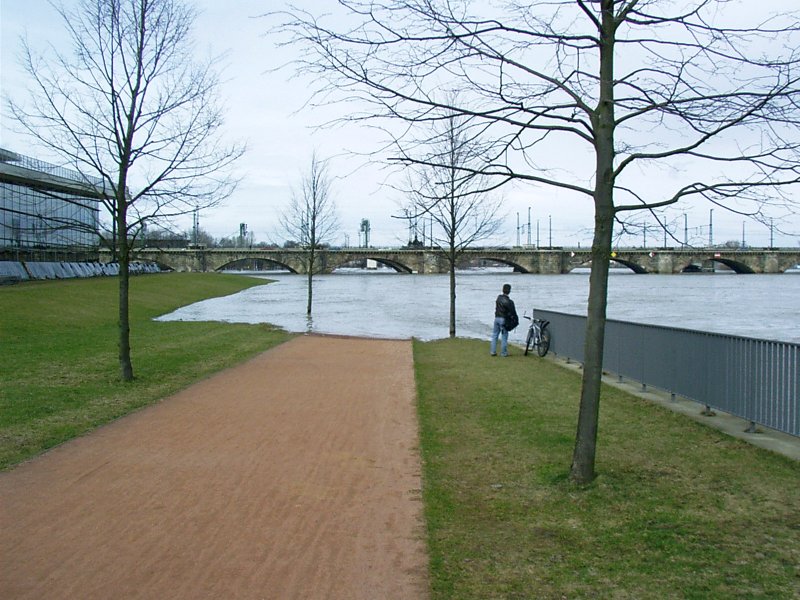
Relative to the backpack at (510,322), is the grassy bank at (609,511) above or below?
below

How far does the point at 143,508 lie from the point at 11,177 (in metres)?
39.1

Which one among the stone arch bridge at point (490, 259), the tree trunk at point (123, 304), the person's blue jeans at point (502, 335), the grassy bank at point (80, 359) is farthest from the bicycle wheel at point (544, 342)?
the stone arch bridge at point (490, 259)

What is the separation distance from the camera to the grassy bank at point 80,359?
31.2 ft

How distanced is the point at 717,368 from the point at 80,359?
12.0 metres

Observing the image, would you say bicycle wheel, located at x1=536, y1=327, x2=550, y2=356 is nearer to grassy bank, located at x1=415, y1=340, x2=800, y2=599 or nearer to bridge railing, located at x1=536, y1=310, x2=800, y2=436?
bridge railing, located at x1=536, y1=310, x2=800, y2=436

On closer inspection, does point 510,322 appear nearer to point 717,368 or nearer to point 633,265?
point 717,368

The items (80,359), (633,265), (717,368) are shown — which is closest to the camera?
(717,368)

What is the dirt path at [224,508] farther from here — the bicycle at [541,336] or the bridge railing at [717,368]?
the bicycle at [541,336]

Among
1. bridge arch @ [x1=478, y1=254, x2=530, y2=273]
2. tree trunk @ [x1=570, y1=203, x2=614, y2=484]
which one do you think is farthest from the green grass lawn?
bridge arch @ [x1=478, y1=254, x2=530, y2=273]

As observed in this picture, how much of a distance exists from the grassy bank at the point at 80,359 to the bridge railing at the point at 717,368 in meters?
7.49

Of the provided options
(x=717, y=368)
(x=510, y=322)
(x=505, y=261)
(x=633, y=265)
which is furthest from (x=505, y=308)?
(x=505, y=261)

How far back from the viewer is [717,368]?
9859 mm

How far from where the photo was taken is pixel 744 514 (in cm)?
576

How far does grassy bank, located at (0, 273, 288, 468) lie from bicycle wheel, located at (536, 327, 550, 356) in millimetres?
6745
